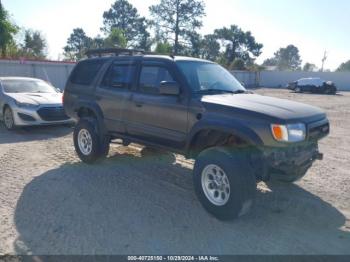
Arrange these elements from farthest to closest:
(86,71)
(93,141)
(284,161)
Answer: (86,71)
(93,141)
(284,161)

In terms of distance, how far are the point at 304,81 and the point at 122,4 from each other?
43071mm

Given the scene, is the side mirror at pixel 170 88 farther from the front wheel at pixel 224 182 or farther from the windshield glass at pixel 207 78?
the front wheel at pixel 224 182

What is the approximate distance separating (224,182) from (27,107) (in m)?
6.57

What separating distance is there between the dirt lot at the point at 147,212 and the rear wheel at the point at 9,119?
295cm

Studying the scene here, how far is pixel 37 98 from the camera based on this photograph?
912 cm

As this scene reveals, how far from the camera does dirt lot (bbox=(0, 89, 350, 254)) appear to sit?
346 centimetres

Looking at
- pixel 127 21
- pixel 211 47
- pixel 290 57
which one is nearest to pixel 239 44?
pixel 211 47

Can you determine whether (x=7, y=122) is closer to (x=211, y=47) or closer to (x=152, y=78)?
(x=152, y=78)

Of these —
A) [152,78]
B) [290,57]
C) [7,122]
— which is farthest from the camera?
[290,57]

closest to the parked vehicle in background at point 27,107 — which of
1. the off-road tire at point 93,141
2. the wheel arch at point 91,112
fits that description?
the wheel arch at point 91,112

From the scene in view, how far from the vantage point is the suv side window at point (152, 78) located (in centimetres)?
482

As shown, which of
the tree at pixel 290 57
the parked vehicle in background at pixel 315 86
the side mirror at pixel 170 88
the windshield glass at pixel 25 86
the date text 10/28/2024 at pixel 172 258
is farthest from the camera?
the tree at pixel 290 57

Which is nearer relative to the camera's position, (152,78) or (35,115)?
(152,78)

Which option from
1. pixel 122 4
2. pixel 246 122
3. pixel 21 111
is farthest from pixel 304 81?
pixel 122 4
